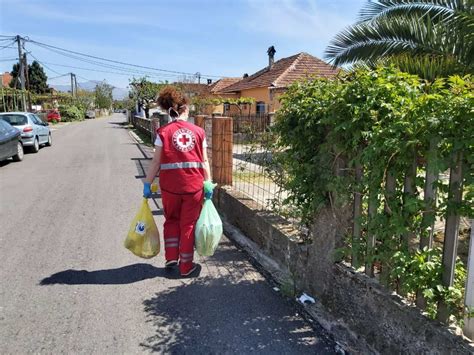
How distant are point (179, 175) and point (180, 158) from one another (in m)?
0.17

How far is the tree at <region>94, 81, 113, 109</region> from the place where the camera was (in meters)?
95.7

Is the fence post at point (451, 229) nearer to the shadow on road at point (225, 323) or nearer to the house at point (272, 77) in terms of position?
the shadow on road at point (225, 323)

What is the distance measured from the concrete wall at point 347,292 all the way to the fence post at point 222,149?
1.79 metres

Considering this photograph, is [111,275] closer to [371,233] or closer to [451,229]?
[371,233]

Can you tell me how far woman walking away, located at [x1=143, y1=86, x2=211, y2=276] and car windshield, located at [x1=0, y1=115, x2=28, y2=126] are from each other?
44.8ft

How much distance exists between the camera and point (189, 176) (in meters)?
4.28

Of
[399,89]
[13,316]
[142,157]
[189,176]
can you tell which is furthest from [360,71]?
[142,157]

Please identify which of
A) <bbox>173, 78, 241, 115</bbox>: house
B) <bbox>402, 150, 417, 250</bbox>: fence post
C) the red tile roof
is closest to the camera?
<bbox>402, 150, 417, 250</bbox>: fence post

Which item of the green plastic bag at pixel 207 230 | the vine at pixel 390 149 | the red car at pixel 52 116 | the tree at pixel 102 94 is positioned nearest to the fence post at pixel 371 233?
the vine at pixel 390 149

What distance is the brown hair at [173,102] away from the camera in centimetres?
440

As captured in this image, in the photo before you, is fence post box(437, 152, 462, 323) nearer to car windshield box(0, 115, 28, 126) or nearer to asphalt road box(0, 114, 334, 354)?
asphalt road box(0, 114, 334, 354)

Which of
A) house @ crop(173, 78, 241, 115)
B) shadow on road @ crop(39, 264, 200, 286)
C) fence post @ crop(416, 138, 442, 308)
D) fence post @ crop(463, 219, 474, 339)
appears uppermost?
house @ crop(173, 78, 241, 115)

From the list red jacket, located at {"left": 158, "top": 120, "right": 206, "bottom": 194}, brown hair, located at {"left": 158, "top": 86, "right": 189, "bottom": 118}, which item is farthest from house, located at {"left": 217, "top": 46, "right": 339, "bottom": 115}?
red jacket, located at {"left": 158, "top": 120, "right": 206, "bottom": 194}

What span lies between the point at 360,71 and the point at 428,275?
138 centimetres
